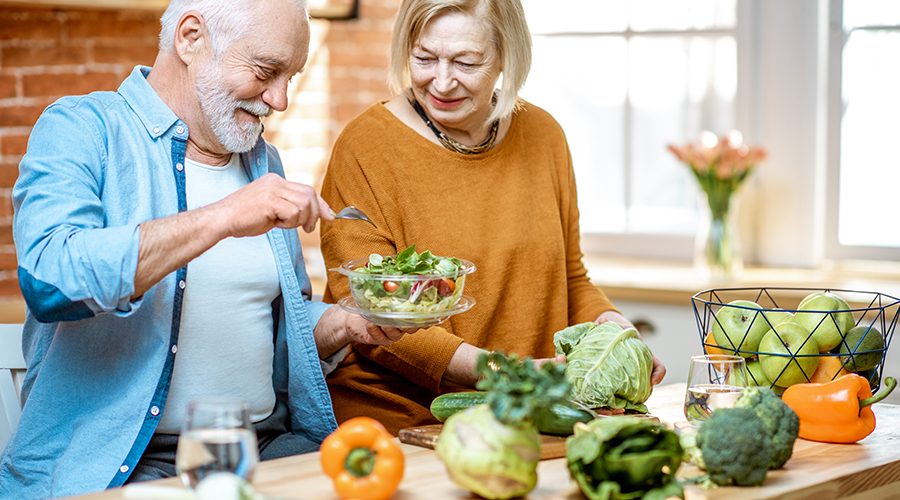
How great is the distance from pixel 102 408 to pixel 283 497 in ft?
1.88

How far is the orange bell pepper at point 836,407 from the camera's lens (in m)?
1.48

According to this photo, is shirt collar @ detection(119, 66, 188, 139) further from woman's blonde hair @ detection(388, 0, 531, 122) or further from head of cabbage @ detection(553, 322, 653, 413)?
head of cabbage @ detection(553, 322, 653, 413)

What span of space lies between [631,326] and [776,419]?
1.90 feet

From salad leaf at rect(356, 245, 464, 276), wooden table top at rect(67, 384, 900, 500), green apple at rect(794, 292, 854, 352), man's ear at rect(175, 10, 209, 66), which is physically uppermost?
man's ear at rect(175, 10, 209, 66)

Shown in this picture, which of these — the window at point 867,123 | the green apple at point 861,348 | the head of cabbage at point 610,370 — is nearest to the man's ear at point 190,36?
the head of cabbage at point 610,370

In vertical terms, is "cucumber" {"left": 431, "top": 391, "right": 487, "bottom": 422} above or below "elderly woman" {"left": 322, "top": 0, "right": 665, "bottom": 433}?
below

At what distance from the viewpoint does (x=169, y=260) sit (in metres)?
1.43

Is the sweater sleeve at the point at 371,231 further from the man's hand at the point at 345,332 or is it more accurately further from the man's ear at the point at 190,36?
the man's ear at the point at 190,36

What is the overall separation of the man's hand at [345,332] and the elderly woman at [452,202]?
0.33 ft

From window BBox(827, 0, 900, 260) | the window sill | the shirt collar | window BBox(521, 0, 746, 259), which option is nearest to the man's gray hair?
the shirt collar

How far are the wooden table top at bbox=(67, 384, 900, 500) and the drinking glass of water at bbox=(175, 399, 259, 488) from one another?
0.15 metres

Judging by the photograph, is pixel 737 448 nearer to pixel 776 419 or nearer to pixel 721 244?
pixel 776 419

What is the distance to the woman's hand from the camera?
5.86ft

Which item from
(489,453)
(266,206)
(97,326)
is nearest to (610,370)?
(489,453)
